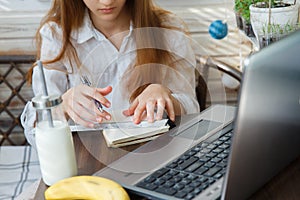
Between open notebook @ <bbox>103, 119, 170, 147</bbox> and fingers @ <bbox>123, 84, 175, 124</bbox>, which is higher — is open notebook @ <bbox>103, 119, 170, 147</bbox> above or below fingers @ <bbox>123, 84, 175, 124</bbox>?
below

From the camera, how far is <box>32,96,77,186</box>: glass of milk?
0.88 meters

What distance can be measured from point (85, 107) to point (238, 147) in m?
0.58

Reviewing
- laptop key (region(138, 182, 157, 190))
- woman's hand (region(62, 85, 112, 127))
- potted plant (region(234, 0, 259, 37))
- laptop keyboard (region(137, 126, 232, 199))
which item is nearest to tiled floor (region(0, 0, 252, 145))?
potted plant (region(234, 0, 259, 37))

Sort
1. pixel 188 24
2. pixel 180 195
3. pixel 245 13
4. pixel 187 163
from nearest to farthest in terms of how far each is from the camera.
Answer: pixel 180 195
pixel 187 163
pixel 245 13
pixel 188 24

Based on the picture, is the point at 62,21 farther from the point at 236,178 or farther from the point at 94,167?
the point at 236,178

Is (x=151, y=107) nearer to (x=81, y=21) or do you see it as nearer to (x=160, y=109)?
(x=160, y=109)

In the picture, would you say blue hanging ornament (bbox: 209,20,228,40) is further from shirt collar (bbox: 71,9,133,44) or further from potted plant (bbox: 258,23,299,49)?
shirt collar (bbox: 71,9,133,44)

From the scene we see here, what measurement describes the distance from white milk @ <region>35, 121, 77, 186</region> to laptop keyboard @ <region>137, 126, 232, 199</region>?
0.47ft

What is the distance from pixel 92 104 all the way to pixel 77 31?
471 mm

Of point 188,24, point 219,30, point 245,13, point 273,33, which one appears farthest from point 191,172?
point 188,24

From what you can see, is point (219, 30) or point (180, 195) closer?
point (180, 195)

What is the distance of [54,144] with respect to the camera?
2.89 ft

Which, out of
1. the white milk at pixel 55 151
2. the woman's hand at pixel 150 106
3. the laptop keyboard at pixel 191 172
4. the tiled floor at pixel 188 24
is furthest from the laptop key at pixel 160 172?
the tiled floor at pixel 188 24

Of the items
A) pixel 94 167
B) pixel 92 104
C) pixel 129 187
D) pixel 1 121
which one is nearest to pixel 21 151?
pixel 1 121
